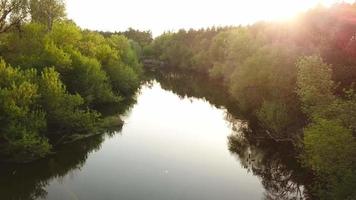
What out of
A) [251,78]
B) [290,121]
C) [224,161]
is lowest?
[224,161]

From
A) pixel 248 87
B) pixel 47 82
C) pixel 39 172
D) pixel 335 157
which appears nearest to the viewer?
pixel 335 157

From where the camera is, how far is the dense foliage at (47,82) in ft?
122

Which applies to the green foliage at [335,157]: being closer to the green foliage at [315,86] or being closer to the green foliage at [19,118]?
the green foliage at [315,86]

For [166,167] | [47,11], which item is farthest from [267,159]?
[47,11]

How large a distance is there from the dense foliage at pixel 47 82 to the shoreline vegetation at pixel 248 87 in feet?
0.35

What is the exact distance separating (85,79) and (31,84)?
16537mm

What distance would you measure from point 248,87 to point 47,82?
2492cm

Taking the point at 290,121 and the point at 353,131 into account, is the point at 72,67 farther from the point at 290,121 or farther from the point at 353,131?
the point at 353,131

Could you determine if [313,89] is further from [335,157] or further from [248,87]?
[248,87]

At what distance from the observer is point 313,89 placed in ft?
116

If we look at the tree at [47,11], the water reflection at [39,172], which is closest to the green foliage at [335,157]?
the water reflection at [39,172]

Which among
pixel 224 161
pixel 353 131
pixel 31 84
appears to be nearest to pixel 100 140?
pixel 31 84

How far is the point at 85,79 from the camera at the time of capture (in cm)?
5722

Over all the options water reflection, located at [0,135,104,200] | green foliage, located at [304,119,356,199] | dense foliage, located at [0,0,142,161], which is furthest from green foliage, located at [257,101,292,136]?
dense foliage, located at [0,0,142,161]
